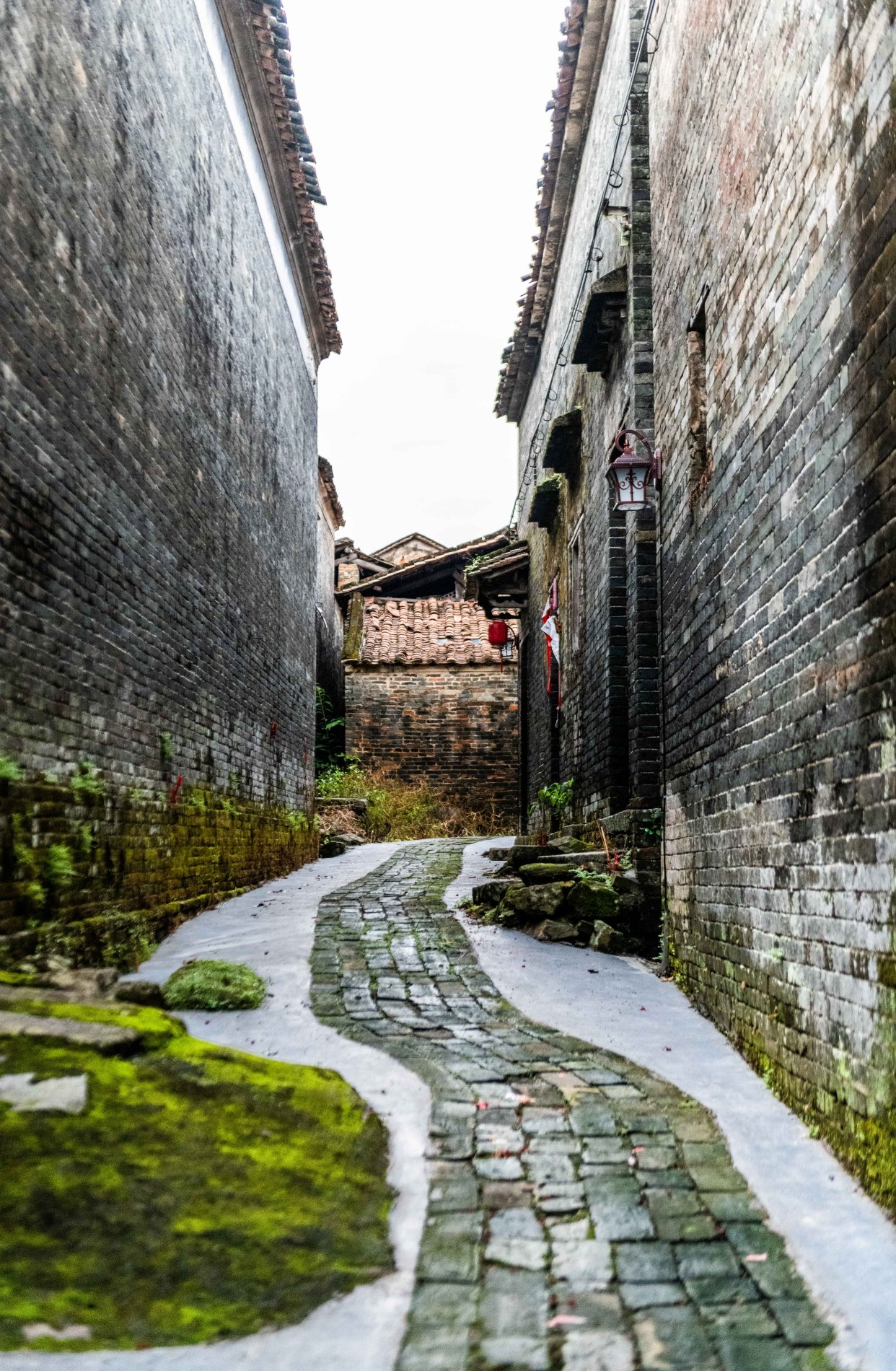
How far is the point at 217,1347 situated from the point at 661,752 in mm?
5149

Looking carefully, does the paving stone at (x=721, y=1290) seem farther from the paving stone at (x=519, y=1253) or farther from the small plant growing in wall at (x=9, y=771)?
the small plant growing in wall at (x=9, y=771)

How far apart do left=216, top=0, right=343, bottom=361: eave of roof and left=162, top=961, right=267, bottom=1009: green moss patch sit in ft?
30.4

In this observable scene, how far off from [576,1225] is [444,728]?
A: 18.7m

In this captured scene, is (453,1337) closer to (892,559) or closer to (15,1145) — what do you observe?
(15,1145)

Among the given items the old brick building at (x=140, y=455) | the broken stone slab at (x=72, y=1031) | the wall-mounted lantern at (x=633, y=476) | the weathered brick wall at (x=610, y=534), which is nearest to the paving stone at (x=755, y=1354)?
the broken stone slab at (x=72, y=1031)

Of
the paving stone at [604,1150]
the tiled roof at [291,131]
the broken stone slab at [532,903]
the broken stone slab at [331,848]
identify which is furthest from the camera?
the broken stone slab at [331,848]

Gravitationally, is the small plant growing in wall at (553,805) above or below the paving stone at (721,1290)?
above

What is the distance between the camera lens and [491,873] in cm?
1168

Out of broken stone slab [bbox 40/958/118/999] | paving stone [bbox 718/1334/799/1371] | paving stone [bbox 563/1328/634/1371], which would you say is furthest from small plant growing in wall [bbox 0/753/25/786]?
paving stone [bbox 718/1334/799/1371]

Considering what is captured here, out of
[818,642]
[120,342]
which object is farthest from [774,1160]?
[120,342]

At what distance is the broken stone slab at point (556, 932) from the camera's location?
7.69 meters

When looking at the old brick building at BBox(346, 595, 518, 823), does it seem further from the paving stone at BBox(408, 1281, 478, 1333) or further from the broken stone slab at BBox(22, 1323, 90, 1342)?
the broken stone slab at BBox(22, 1323, 90, 1342)

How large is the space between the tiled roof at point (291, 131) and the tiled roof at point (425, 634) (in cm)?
878

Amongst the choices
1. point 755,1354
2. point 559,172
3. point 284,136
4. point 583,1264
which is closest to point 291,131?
point 284,136
